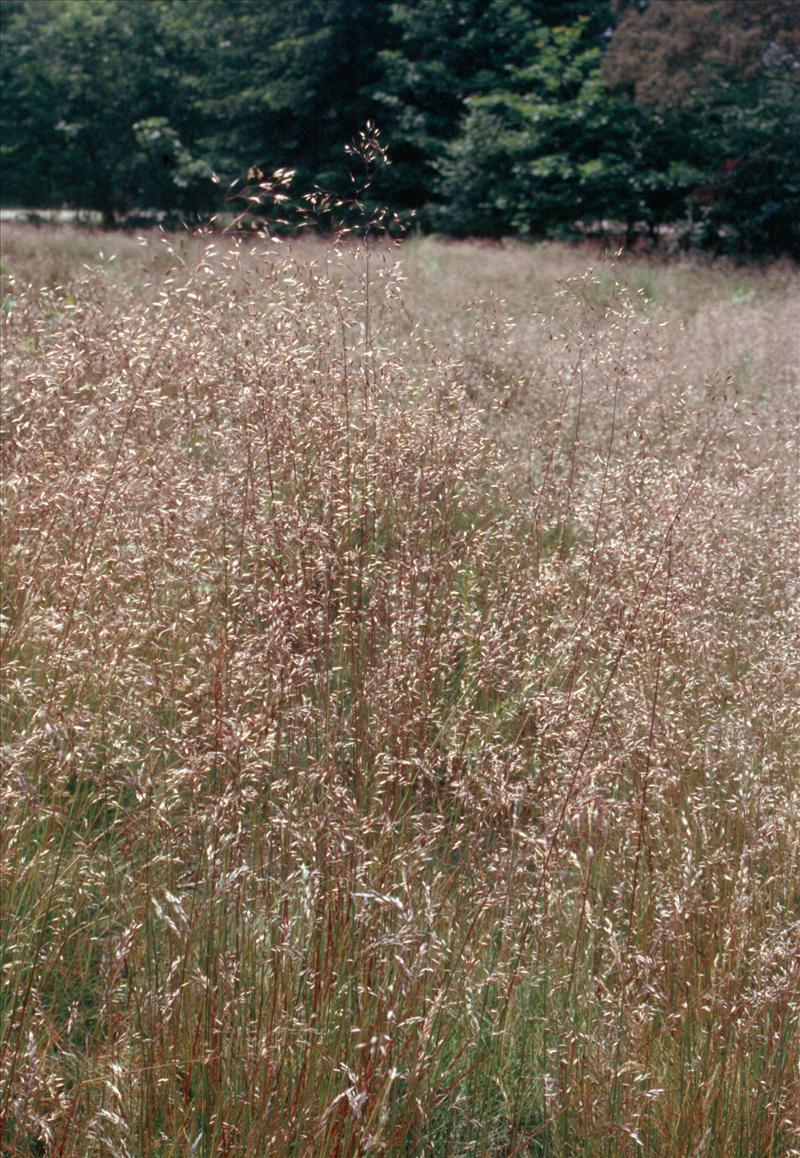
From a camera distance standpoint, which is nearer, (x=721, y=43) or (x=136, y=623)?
(x=136, y=623)

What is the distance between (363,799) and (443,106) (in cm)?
2347

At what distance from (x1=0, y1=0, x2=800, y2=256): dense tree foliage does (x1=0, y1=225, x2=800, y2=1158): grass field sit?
55.6 feet

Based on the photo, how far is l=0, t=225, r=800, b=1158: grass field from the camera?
1474mm

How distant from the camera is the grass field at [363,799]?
4.83ft

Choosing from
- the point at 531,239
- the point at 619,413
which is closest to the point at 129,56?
the point at 531,239

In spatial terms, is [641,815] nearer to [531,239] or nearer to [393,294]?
[393,294]

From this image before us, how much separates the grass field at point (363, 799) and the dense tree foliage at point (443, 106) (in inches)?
668

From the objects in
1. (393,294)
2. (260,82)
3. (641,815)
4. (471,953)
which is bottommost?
(471,953)

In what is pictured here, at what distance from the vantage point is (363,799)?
6.21 ft

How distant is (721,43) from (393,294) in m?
17.2

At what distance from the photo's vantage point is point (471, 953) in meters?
1.67

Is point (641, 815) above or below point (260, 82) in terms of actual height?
below

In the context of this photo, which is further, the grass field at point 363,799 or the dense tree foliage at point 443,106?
the dense tree foliage at point 443,106

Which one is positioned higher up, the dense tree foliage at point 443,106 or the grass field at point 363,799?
the dense tree foliage at point 443,106
